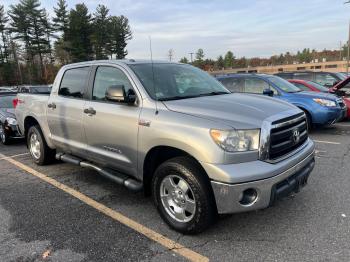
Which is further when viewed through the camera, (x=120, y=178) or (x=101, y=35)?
(x=101, y=35)

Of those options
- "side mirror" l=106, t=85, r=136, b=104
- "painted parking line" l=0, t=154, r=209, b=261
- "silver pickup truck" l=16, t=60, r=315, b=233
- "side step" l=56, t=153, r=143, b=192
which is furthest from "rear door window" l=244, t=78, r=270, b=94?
"side mirror" l=106, t=85, r=136, b=104

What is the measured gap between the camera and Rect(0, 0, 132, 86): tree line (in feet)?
168

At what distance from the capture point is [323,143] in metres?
7.71

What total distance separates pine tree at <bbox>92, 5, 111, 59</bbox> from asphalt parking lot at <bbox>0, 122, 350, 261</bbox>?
49.6 meters

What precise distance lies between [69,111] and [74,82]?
1.65 ft

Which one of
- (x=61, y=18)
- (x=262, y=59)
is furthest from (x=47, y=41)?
(x=262, y=59)

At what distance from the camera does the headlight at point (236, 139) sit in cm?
321

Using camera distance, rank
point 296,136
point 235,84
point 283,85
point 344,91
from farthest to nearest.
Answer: point 235,84 → point 344,91 → point 283,85 → point 296,136

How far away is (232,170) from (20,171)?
15.1ft

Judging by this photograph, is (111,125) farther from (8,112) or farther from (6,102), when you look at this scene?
(6,102)

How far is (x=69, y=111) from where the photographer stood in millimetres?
5102

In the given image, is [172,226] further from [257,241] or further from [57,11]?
[57,11]

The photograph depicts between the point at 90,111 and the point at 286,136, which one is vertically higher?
the point at 90,111

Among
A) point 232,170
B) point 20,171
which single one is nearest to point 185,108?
point 232,170
